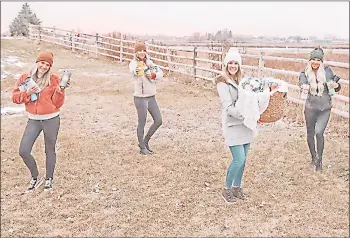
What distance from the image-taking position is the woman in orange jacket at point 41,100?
4.31m

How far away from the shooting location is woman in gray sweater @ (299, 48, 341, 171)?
5.66 m

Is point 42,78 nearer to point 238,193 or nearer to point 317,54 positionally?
point 238,193

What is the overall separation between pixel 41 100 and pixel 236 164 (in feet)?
6.93

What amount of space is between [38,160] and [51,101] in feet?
9.23

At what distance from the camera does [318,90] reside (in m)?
5.83

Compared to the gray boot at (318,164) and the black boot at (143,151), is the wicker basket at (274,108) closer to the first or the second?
the gray boot at (318,164)

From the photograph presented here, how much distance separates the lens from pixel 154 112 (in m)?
6.82

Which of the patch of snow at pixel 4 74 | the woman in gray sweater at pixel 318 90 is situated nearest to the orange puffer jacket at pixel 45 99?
the woman in gray sweater at pixel 318 90

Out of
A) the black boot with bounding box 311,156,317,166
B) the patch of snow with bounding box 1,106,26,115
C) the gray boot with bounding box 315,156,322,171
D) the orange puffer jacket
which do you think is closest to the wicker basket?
the orange puffer jacket

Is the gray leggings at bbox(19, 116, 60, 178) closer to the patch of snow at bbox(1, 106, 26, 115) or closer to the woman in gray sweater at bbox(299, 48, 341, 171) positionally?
the woman in gray sweater at bbox(299, 48, 341, 171)

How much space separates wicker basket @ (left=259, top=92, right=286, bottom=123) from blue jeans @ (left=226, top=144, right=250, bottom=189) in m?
0.66

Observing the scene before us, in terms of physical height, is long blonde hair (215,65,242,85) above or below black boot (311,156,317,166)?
above

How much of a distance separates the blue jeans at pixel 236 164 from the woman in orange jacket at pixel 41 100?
72.2 inches

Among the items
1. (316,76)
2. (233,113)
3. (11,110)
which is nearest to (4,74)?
(11,110)
